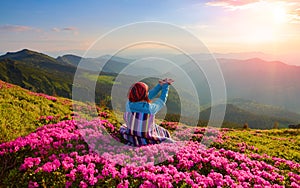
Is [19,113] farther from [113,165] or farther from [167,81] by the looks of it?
[167,81]

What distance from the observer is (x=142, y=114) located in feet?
38.0

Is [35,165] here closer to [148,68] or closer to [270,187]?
[148,68]

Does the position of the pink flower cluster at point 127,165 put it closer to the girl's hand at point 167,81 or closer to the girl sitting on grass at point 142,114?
the girl sitting on grass at point 142,114

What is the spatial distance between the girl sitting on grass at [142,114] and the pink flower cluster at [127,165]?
2.32ft

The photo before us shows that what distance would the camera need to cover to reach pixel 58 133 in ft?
40.6

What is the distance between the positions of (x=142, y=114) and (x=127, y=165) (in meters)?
2.53

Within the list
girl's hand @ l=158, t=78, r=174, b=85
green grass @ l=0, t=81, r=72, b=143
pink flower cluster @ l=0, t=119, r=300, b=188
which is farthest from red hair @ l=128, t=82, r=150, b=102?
green grass @ l=0, t=81, r=72, b=143

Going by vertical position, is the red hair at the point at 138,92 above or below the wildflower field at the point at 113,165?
above

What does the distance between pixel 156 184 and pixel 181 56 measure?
5.63 metres

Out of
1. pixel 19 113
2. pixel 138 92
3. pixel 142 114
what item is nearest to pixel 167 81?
pixel 138 92

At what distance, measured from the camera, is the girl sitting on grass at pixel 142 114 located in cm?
1127

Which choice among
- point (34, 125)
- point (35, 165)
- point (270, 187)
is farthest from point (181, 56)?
point (34, 125)

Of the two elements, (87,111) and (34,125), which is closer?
(34,125)

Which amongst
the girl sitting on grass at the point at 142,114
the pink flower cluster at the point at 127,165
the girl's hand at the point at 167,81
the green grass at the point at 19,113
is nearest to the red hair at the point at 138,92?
the girl sitting on grass at the point at 142,114
